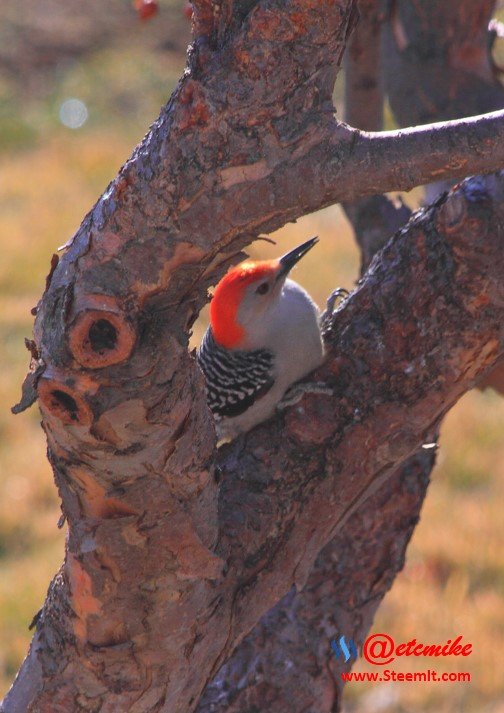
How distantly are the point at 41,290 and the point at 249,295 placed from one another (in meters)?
4.75

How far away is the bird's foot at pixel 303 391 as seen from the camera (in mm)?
2641

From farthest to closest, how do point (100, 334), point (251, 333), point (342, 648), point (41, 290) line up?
point (41, 290)
point (251, 333)
point (342, 648)
point (100, 334)

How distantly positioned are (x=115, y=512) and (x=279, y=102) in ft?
2.84

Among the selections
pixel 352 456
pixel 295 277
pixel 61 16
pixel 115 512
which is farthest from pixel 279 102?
pixel 61 16

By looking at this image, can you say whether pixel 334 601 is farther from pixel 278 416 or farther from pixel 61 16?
pixel 61 16

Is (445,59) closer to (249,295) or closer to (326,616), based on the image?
(249,295)

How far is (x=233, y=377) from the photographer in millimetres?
3568

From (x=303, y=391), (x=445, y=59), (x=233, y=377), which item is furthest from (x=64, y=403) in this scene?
(x=445, y=59)

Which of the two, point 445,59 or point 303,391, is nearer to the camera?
point 303,391

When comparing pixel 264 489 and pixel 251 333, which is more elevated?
pixel 251 333

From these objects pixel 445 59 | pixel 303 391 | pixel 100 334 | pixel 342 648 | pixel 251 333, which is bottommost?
pixel 342 648

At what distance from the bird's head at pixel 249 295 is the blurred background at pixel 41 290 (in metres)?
0.94

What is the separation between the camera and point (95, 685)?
7.14 feet

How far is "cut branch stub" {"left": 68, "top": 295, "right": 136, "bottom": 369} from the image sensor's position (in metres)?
1.74
